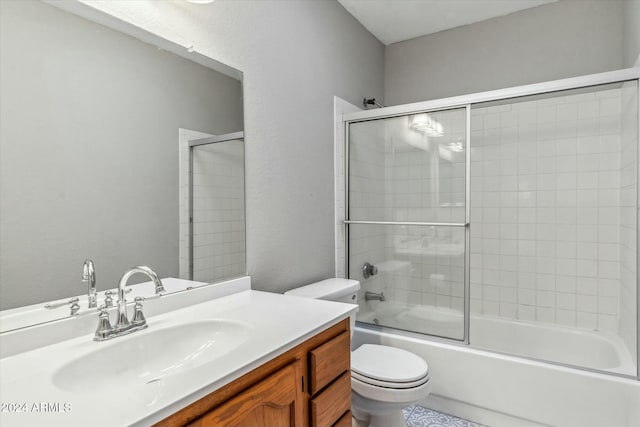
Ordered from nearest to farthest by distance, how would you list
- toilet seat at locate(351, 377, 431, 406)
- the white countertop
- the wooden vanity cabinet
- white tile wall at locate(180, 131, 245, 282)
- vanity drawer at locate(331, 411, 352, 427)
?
the white countertop
the wooden vanity cabinet
vanity drawer at locate(331, 411, 352, 427)
white tile wall at locate(180, 131, 245, 282)
toilet seat at locate(351, 377, 431, 406)

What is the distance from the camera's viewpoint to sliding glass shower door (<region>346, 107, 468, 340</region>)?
87.5 inches

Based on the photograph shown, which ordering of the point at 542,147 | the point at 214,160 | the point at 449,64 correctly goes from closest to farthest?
the point at 214,160 < the point at 542,147 < the point at 449,64

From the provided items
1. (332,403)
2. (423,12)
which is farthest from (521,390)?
(423,12)

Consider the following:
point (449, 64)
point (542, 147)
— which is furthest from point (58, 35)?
point (542, 147)

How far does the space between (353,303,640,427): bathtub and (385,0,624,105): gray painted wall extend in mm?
1771

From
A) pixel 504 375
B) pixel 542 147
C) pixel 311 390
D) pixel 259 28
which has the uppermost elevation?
pixel 259 28

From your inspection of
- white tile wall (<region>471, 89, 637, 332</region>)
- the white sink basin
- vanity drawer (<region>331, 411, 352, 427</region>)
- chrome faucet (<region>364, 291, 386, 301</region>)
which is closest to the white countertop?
the white sink basin

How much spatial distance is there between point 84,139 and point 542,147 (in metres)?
2.85

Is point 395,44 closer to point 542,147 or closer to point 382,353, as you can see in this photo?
point 542,147

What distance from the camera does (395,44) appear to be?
10.4ft

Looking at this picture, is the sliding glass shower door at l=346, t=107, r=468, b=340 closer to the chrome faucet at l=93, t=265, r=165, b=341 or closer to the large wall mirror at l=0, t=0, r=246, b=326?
the large wall mirror at l=0, t=0, r=246, b=326

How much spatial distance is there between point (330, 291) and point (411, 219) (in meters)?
0.76

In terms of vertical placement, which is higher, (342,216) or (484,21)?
(484,21)

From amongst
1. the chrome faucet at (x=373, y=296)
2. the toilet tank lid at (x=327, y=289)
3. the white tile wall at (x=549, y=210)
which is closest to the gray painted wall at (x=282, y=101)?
the toilet tank lid at (x=327, y=289)
